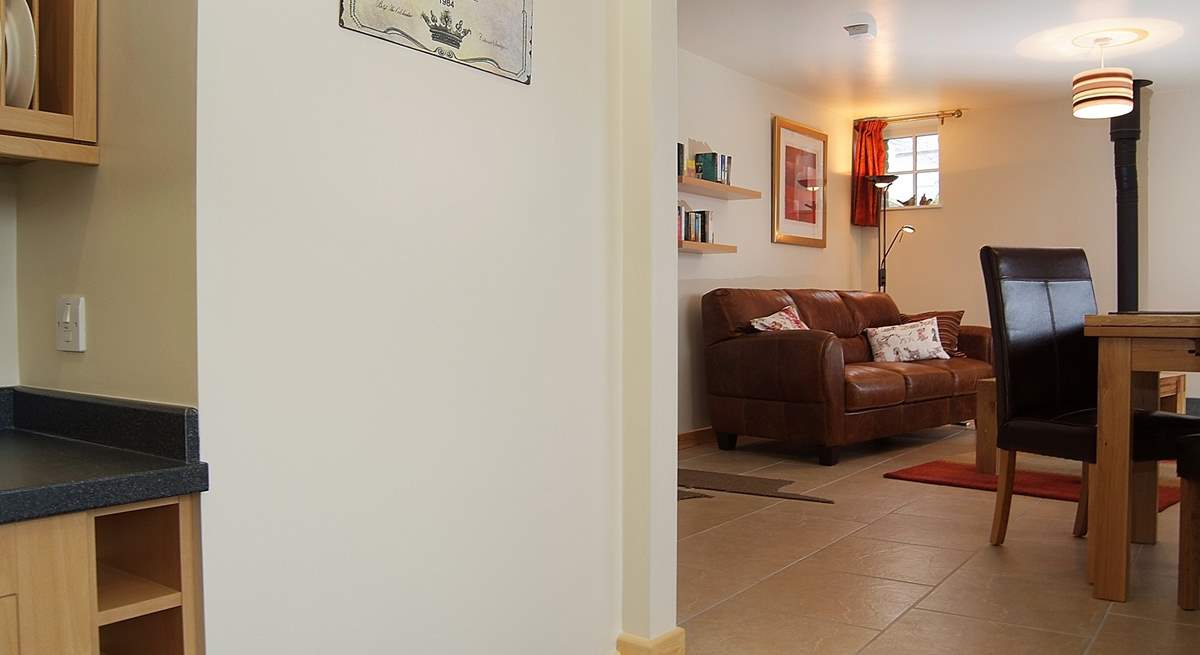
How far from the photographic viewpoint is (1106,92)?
551 centimetres

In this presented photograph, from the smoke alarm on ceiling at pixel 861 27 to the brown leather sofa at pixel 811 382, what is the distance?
5.27 ft

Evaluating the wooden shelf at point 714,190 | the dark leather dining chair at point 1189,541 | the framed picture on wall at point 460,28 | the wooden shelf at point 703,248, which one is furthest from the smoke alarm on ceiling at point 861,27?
the framed picture on wall at point 460,28

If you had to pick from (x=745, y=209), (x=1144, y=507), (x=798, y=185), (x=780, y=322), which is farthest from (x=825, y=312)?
Result: (x=1144, y=507)

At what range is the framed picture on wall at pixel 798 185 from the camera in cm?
702

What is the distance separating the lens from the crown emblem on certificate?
1.77 meters

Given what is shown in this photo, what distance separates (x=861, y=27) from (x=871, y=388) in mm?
1997

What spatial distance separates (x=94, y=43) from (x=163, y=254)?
0.42 metres

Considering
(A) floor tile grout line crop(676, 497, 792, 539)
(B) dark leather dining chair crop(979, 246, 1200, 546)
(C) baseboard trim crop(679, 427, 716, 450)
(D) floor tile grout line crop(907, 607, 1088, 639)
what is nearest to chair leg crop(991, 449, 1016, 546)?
(B) dark leather dining chair crop(979, 246, 1200, 546)

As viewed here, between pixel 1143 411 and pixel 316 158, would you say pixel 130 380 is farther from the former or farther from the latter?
pixel 1143 411

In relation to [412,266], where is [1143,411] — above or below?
below

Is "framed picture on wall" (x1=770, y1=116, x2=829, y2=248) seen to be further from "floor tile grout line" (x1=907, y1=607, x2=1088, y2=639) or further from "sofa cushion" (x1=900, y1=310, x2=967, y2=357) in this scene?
"floor tile grout line" (x1=907, y1=607, x2=1088, y2=639)

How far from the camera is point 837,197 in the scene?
26.1ft

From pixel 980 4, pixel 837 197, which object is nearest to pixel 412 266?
pixel 980 4

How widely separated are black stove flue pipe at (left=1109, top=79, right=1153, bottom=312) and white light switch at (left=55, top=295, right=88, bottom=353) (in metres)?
6.98
